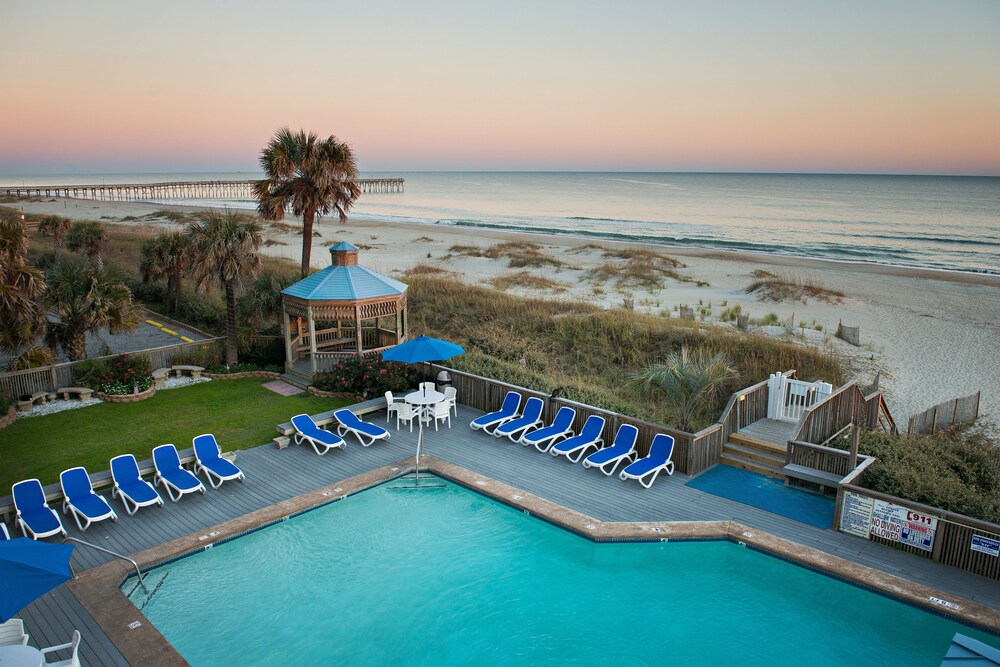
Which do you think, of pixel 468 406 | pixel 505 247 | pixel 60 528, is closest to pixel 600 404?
pixel 468 406

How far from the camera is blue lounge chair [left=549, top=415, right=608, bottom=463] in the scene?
1232cm

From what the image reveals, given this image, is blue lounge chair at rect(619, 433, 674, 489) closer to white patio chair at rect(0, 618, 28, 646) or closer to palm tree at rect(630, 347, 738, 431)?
palm tree at rect(630, 347, 738, 431)

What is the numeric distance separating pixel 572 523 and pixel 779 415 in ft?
20.7

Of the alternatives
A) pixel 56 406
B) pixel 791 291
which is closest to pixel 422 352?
pixel 56 406

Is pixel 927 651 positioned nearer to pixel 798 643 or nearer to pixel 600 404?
pixel 798 643

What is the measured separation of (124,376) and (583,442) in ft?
36.9

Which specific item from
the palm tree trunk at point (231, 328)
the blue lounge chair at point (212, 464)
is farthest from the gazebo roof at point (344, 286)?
the blue lounge chair at point (212, 464)

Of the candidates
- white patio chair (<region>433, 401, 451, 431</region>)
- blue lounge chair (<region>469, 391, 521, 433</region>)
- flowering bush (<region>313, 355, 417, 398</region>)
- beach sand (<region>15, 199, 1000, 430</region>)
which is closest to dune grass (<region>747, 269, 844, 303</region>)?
beach sand (<region>15, 199, 1000, 430</region>)

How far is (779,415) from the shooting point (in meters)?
13.8

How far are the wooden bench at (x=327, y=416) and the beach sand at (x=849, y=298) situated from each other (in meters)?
12.8

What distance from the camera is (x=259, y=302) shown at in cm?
1877

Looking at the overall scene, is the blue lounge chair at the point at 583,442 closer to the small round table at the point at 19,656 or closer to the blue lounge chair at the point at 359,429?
the blue lounge chair at the point at 359,429

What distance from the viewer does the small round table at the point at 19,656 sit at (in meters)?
6.06

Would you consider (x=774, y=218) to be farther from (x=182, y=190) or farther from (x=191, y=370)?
(x=182, y=190)
